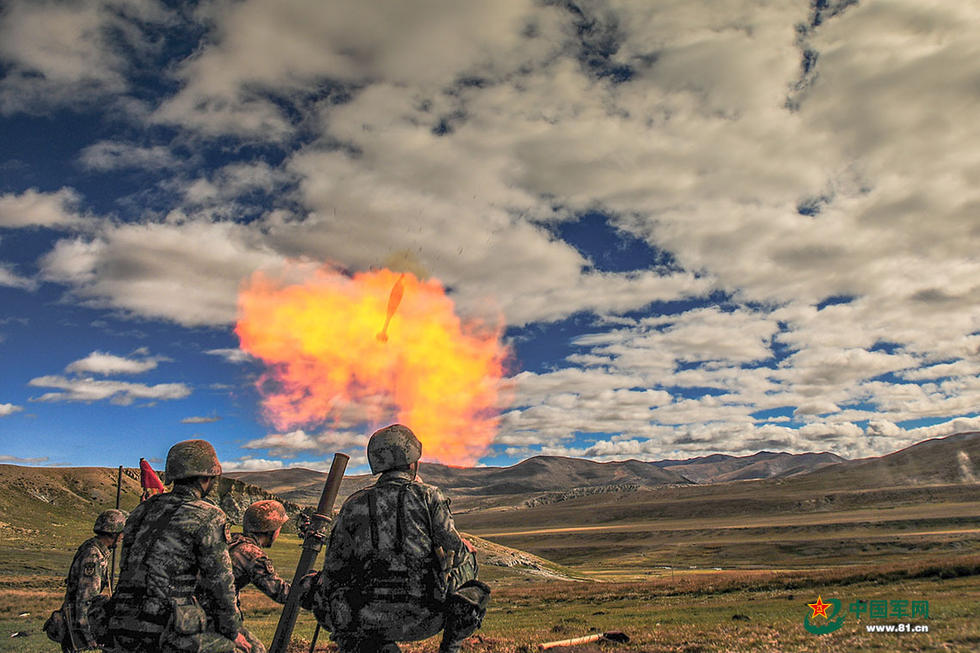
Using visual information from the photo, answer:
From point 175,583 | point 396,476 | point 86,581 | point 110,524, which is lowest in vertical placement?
point 86,581

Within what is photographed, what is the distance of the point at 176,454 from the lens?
786 centimetres

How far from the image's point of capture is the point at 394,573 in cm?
718

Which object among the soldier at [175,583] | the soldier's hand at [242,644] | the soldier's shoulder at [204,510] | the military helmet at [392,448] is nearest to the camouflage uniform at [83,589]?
the soldier at [175,583]

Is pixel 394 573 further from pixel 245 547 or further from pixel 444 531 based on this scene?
pixel 245 547

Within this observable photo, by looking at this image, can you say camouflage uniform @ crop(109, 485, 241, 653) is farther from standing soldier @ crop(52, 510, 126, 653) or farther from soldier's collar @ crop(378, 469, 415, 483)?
standing soldier @ crop(52, 510, 126, 653)

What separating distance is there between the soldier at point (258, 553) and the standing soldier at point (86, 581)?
3149mm

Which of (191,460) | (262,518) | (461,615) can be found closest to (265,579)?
(262,518)

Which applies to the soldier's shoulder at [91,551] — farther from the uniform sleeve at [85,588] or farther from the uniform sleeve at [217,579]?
the uniform sleeve at [217,579]

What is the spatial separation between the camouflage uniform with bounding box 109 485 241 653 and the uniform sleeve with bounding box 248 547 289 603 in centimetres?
148

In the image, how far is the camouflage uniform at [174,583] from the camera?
711 centimetres

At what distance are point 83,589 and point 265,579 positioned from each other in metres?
4.79

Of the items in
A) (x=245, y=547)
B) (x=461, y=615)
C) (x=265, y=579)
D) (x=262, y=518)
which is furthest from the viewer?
(x=262, y=518)

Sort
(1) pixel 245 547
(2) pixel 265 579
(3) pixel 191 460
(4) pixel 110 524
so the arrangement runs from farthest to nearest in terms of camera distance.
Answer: (4) pixel 110 524 < (1) pixel 245 547 < (2) pixel 265 579 < (3) pixel 191 460

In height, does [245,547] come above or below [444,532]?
below
